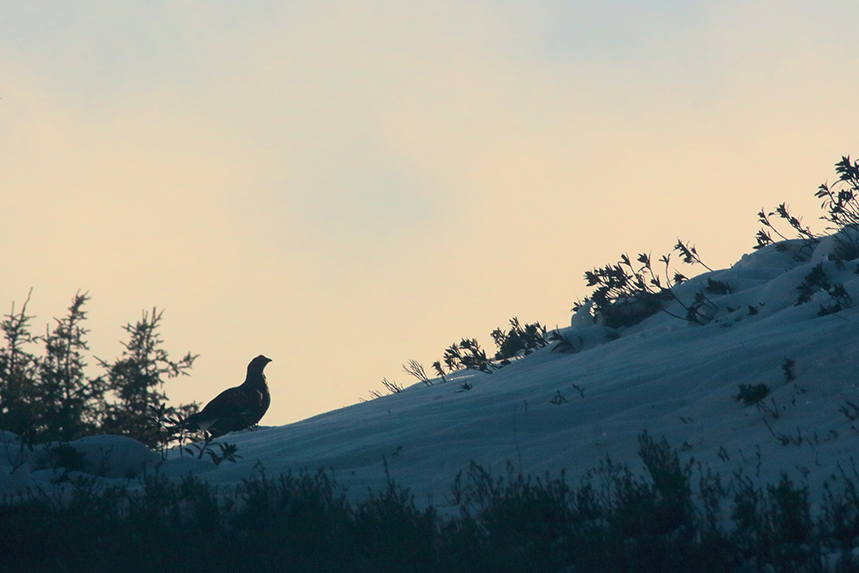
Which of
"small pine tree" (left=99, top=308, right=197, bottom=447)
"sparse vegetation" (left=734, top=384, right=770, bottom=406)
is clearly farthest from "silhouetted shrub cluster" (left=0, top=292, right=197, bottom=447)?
"sparse vegetation" (left=734, top=384, right=770, bottom=406)

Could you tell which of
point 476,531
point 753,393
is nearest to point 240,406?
point 753,393

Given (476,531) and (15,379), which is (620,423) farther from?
(15,379)

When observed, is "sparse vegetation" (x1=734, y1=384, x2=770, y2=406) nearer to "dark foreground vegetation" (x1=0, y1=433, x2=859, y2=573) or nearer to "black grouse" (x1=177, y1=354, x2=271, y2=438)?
"dark foreground vegetation" (x1=0, y1=433, x2=859, y2=573)

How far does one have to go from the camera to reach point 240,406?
10.2m

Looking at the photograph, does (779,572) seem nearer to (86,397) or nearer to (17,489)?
(17,489)

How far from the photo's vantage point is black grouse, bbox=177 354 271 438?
9594 millimetres

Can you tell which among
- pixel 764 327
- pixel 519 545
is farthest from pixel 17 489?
pixel 764 327

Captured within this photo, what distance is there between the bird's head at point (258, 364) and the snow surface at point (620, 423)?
3.47m

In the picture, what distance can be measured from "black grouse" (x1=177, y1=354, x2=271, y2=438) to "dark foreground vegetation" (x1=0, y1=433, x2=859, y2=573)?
5350 mm

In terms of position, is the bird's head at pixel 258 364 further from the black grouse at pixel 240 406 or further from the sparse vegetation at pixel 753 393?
the sparse vegetation at pixel 753 393

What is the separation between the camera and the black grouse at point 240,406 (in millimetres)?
9594

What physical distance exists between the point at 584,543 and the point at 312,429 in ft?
16.3

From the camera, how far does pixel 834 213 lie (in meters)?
8.68

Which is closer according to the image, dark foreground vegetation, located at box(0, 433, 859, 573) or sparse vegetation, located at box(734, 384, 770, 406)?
dark foreground vegetation, located at box(0, 433, 859, 573)
